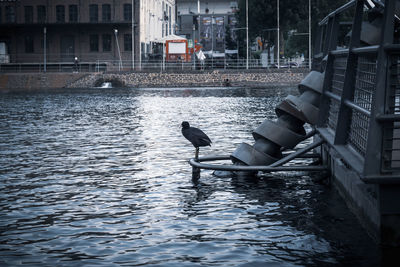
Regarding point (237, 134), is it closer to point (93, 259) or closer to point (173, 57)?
point (93, 259)

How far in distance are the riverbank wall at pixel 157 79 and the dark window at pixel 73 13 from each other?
1049 centimetres

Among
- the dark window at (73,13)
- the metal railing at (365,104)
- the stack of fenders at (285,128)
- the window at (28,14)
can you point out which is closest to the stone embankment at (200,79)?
the dark window at (73,13)

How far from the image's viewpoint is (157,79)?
220 feet

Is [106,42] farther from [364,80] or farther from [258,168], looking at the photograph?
[364,80]

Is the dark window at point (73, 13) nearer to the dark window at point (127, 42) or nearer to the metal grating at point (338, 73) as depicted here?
the dark window at point (127, 42)

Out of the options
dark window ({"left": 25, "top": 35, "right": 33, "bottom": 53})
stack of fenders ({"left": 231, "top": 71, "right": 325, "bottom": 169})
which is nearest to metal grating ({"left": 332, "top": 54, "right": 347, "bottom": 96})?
stack of fenders ({"left": 231, "top": 71, "right": 325, "bottom": 169})

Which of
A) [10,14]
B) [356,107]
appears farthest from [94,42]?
[356,107]

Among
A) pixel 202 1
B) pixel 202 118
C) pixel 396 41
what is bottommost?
pixel 202 118

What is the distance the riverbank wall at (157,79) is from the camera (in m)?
65.2

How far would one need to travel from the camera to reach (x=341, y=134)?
28.2 feet

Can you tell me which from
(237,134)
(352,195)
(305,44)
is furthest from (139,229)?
(305,44)

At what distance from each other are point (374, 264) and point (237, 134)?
1278 centimetres

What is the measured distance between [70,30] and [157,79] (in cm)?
1289

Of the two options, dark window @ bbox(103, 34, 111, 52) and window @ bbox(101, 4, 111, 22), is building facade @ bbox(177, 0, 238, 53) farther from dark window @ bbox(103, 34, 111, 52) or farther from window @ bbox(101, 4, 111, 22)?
dark window @ bbox(103, 34, 111, 52)
